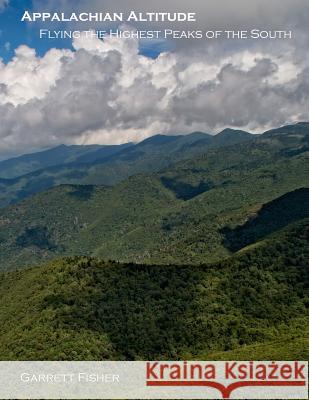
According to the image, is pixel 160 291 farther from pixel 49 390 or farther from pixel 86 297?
pixel 49 390

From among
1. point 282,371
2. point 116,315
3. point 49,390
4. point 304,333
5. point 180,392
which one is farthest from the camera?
point 116,315

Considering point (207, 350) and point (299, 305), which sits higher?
point (299, 305)

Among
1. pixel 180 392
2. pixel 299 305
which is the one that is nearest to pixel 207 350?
pixel 299 305

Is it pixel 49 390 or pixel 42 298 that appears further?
pixel 42 298

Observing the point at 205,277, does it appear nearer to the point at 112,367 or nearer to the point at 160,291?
the point at 160,291

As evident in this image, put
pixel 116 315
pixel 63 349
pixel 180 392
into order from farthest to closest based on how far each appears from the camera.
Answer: pixel 116 315
pixel 63 349
pixel 180 392

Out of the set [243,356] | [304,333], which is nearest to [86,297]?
[243,356]
